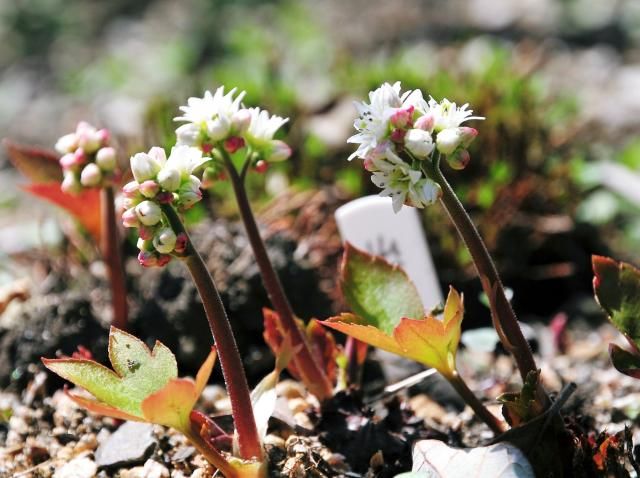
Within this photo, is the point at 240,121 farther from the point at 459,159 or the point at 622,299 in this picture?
the point at 622,299

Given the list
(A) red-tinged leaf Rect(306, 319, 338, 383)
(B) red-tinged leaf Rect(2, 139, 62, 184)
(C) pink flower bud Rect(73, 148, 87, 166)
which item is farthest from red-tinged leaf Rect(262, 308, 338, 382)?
(B) red-tinged leaf Rect(2, 139, 62, 184)

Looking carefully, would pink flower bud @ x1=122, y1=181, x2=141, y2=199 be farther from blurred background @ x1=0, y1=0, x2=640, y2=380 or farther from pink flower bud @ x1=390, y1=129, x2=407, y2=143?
blurred background @ x1=0, y1=0, x2=640, y2=380

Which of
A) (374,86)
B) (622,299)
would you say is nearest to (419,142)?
(622,299)

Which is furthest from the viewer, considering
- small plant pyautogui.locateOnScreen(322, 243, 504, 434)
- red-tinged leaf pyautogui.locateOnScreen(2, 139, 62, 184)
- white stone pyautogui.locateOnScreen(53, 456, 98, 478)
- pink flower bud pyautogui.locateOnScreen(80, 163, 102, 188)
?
red-tinged leaf pyautogui.locateOnScreen(2, 139, 62, 184)

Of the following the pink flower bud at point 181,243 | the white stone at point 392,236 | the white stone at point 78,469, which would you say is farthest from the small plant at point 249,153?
the white stone at point 78,469

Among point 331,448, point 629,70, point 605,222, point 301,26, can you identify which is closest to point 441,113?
point 331,448

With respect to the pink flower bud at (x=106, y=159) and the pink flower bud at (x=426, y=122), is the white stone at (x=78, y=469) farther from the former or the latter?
the pink flower bud at (x=426, y=122)
